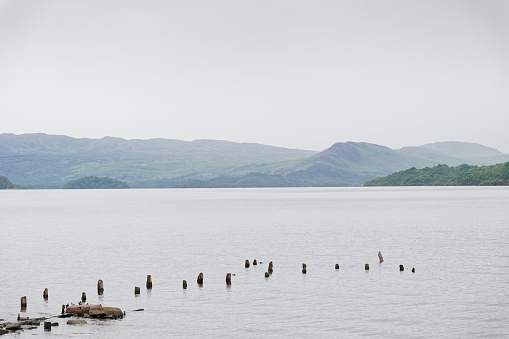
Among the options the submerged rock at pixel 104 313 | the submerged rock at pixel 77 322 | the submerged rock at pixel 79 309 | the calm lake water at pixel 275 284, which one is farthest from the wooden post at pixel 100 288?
the submerged rock at pixel 77 322

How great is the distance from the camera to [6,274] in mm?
55594

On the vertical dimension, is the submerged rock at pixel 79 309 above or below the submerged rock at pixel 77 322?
above

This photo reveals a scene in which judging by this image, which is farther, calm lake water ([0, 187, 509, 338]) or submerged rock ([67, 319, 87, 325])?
calm lake water ([0, 187, 509, 338])

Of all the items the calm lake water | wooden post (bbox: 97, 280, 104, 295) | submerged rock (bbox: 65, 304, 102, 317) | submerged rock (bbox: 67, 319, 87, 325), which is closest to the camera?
submerged rock (bbox: 67, 319, 87, 325)

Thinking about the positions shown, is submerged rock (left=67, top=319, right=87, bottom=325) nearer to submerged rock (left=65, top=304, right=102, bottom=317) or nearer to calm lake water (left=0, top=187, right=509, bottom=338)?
calm lake water (left=0, top=187, right=509, bottom=338)

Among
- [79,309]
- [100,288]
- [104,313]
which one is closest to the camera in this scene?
[104,313]

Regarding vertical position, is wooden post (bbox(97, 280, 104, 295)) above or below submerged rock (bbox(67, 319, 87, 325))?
above

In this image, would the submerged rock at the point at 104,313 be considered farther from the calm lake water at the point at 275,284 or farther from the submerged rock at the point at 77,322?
the submerged rock at the point at 77,322

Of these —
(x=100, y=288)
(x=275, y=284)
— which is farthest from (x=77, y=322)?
(x=275, y=284)

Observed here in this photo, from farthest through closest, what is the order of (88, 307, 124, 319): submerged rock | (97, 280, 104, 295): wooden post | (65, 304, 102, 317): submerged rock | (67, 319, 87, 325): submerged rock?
1. (97, 280, 104, 295): wooden post
2. (65, 304, 102, 317): submerged rock
3. (88, 307, 124, 319): submerged rock
4. (67, 319, 87, 325): submerged rock

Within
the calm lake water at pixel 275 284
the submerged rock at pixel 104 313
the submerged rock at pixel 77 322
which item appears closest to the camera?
the submerged rock at pixel 77 322

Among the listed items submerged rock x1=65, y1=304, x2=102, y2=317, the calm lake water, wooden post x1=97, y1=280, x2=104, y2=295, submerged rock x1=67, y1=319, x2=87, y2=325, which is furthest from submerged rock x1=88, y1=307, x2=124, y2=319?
wooden post x1=97, y1=280, x2=104, y2=295

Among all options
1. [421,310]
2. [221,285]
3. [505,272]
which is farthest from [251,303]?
[505,272]

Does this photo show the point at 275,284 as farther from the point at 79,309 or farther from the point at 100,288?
the point at 79,309
